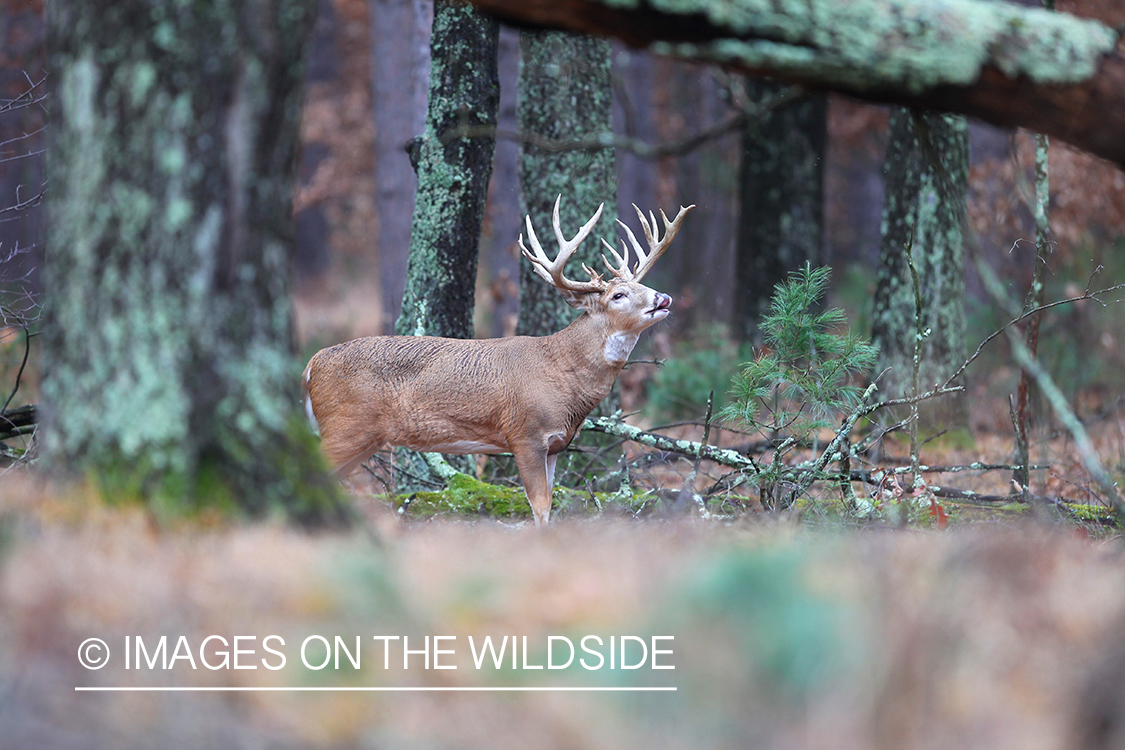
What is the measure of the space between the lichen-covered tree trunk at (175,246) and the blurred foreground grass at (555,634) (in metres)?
0.21

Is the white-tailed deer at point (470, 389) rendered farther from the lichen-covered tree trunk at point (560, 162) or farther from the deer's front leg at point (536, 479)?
the lichen-covered tree trunk at point (560, 162)

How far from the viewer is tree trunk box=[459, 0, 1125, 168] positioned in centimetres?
306

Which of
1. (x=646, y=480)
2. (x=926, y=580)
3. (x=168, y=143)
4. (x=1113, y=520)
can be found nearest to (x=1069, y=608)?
(x=926, y=580)

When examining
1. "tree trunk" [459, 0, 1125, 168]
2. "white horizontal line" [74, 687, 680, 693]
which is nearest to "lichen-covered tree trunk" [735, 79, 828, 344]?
"tree trunk" [459, 0, 1125, 168]

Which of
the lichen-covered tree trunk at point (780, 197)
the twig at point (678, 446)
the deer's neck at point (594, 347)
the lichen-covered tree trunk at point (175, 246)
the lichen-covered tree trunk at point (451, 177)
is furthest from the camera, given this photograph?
the lichen-covered tree trunk at point (780, 197)

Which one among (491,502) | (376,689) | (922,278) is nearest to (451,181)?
(491,502)

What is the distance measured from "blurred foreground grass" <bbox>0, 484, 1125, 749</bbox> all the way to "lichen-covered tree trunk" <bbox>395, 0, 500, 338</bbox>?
4.95m

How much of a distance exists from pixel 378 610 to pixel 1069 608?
161 cm

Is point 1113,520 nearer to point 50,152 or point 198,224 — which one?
point 198,224

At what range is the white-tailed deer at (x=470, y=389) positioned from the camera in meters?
6.55

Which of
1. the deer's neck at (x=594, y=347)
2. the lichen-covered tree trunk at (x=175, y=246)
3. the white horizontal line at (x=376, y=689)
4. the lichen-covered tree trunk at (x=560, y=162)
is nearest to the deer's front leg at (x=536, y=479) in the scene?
the deer's neck at (x=594, y=347)

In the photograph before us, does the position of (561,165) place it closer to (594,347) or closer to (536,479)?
(594,347)

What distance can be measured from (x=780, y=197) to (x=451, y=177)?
7.33 metres

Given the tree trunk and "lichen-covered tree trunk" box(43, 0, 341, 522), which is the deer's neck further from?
"lichen-covered tree trunk" box(43, 0, 341, 522)
